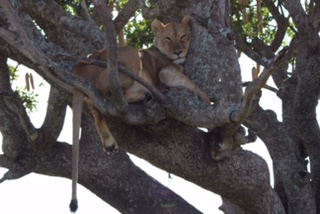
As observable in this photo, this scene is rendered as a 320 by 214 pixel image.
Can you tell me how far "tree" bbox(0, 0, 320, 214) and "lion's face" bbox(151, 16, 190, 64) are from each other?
0.38 feet

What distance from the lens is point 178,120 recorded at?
23.5ft

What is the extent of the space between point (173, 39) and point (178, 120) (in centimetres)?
168

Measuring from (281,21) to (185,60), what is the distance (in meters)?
2.74

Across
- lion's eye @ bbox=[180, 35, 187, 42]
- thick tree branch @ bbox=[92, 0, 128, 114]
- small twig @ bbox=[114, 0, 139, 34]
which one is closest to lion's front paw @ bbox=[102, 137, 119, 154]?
thick tree branch @ bbox=[92, 0, 128, 114]

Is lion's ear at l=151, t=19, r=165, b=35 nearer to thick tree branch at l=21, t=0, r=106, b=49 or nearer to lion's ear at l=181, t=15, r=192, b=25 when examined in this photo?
lion's ear at l=181, t=15, r=192, b=25

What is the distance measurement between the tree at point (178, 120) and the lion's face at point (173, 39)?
0.38 feet

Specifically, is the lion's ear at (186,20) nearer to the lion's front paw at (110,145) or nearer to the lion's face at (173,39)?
the lion's face at (173,39)

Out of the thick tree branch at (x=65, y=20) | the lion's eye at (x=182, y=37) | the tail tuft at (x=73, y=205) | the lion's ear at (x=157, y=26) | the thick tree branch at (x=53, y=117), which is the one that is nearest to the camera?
the tail tuft at (x=73, y=205)

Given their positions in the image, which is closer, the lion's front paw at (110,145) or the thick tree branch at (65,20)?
the lion's front paw at (110,145)

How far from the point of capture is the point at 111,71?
244 inches

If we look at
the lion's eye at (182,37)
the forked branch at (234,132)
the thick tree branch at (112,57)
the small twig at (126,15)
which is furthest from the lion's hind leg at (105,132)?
the small twig at (126,15)

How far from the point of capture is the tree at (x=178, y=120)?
6.78 m

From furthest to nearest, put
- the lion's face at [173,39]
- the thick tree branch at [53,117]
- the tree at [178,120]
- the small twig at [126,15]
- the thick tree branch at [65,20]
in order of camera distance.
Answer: the small twig at [126,15] < the lion's face at [173,39] < the thick tree branch at [53,117] < the thick tree branch at [65,20] < the tree at [178,120]

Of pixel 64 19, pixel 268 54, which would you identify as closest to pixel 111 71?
pixel 64 19
